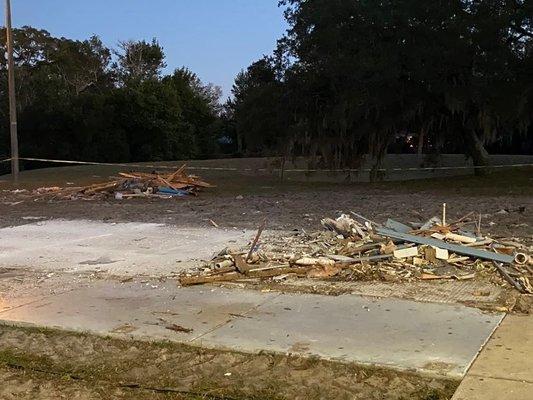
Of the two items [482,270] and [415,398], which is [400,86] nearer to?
[482,270]

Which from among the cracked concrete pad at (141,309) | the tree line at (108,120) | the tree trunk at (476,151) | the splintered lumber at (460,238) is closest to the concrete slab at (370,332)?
the cracked concrete pad at (141,309)

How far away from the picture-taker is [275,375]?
15.4ft

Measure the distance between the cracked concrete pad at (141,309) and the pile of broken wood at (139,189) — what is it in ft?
40.3

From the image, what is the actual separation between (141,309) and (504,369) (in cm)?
364

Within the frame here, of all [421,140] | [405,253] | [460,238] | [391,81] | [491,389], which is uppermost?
[391,81]

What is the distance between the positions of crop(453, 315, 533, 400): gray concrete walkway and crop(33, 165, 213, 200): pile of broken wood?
1511cm

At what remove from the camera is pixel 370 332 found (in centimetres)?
558

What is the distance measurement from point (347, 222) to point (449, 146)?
22.9 metres

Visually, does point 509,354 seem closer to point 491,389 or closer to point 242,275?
point 491,389

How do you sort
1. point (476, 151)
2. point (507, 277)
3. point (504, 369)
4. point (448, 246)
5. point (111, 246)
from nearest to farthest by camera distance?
point (504, 369) < point (507, 277) < point (448, 246) < point (111, 246) < point (476, 151)

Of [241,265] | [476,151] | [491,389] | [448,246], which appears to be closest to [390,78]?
[476,151]

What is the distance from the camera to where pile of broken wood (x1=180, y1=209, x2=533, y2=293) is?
303 inches

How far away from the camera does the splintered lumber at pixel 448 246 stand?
791 cm

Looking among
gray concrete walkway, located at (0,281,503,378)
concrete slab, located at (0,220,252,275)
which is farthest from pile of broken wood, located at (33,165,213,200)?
gray concrete walkway, located at (0,281,503,378)
